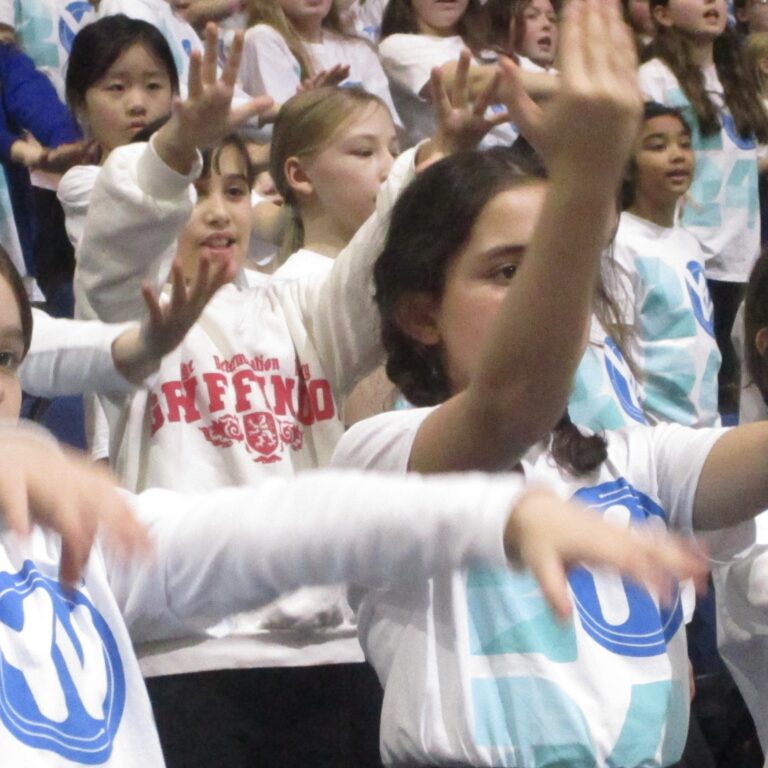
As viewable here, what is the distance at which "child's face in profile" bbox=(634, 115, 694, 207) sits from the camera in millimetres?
3734

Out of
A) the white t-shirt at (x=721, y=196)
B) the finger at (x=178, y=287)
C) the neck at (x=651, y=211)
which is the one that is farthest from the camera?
the white t-shirt at (x=721, y=196)

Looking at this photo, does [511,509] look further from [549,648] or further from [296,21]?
[296,21]

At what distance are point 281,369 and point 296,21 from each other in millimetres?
2665

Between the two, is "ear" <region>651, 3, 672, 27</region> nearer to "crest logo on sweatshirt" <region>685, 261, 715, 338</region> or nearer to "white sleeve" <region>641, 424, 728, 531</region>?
"crest logo on sweatshirt" <region>685, 261, 715, 338</region>

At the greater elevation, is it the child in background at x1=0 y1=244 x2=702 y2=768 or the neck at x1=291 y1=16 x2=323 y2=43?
the child in background at x1=0 y1=244 x2=702 y2=768

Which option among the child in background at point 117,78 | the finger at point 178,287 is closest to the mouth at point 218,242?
the finger at point 178,287

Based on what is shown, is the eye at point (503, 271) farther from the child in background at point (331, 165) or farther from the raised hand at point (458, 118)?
the child in background at point (331, 165)

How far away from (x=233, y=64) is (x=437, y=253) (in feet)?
1.72

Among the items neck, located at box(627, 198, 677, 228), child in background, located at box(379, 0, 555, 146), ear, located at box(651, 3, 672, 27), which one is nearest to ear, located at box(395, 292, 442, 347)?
neck, located at box(627, 198, 677, 228)

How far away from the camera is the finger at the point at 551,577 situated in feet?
2.97

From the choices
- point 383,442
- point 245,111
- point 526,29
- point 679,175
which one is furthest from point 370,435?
point 526,29

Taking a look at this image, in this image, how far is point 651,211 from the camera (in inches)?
146

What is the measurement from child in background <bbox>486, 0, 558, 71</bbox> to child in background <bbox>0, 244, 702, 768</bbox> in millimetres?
3612

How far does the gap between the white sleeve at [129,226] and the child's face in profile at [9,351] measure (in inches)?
21.7
